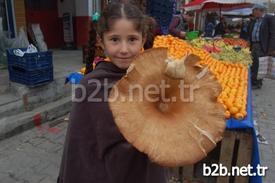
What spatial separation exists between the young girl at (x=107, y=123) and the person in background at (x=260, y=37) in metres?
6.95

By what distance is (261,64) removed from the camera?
24.3ft

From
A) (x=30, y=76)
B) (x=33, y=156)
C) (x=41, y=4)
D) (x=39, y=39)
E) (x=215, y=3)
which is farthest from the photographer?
(x=215, y=3)

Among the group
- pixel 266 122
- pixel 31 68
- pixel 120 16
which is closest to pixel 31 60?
pixel 31 68

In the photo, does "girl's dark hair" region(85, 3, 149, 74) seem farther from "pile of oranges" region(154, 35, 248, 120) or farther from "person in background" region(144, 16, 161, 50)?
"pile of oranges" region(154, 35, 248, 120)

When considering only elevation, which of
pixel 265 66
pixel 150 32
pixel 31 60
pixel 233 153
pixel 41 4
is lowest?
pixel 233 153

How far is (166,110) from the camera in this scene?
3.31ft

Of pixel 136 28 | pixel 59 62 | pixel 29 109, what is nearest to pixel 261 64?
pixel 59 62

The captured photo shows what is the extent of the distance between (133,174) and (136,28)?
623 mm

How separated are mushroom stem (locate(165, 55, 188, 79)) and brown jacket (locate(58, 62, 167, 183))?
1.06 feet

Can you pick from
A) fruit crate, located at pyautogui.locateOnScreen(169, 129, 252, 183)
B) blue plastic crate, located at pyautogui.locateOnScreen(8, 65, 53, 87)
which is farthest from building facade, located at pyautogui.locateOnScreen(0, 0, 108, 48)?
fruit crate, located at pyautogui.locateOnScreen(169, 129, 252, 183)

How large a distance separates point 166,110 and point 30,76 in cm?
383

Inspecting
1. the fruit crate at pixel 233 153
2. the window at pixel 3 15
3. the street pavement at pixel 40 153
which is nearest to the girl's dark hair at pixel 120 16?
the fruit crate at pixel 233 153

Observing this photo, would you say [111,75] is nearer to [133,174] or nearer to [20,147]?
[133,174]

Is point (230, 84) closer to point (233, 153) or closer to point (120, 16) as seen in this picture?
point (233, 153)
